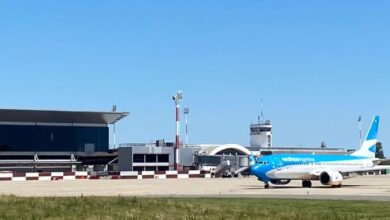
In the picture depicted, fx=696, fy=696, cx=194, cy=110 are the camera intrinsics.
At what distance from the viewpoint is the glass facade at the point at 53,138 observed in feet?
515

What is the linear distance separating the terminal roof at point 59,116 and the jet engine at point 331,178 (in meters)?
105

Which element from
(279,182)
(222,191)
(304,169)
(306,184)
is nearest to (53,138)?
(279,182)

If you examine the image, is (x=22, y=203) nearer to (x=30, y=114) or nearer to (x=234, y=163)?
(x=234, y=163)

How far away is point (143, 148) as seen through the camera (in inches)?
6053

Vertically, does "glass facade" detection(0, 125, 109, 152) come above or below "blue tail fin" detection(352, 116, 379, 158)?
above

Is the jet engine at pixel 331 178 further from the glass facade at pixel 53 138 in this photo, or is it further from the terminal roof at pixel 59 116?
the glass facade at pixel 53 138

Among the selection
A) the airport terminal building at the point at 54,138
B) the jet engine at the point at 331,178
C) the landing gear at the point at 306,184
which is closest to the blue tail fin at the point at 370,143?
the landing gear at the point at 306,184

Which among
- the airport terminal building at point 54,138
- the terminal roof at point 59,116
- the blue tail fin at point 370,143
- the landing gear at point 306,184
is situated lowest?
the landing gear at point 306,184

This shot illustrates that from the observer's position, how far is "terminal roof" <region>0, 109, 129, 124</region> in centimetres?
15475

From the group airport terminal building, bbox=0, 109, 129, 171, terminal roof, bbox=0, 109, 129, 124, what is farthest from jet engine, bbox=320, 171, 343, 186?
terminal roof, bbox=0, 109, 129, 124

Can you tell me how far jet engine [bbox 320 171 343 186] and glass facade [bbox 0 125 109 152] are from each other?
108077 millimetres

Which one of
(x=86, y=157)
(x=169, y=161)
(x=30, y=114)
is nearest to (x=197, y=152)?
(x=169, y=161)

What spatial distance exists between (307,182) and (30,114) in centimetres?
10416

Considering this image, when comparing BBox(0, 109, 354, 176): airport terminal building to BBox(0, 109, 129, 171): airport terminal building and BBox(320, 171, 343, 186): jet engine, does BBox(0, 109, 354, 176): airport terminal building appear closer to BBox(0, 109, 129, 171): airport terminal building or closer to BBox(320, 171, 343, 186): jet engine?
BBox(0, 109, 129, 171): airport terminal building
